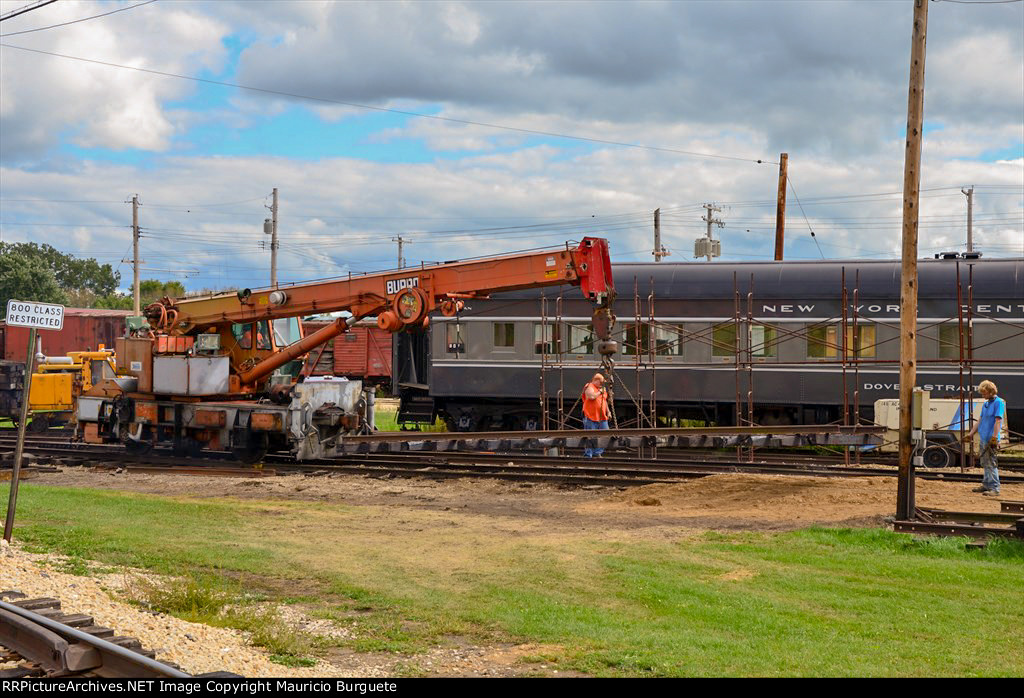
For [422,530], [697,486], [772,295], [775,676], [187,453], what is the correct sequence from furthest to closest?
[772,295] → [187,453] → [697,486] → [422,530] → [775,676]

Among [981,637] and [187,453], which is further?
[187,453]

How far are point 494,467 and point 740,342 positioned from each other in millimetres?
7034

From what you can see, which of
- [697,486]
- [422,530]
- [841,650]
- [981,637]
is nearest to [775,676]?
[841,650]

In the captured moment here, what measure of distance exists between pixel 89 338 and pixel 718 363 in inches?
1117

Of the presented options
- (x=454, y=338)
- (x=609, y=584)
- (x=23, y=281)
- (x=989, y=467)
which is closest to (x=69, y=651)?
(x=609, y=584)

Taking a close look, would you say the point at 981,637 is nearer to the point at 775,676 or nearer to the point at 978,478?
the point at 775,676

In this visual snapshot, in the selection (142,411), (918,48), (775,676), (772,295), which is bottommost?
(775,676)

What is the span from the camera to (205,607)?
854cm

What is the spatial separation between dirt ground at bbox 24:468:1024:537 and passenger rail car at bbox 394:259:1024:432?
5.47m

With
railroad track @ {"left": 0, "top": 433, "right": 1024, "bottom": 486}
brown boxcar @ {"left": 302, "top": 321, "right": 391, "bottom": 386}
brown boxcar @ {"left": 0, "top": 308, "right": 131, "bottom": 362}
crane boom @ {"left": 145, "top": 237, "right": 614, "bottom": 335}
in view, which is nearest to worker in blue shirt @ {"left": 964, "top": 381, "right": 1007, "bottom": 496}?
railroad track @ {"left": 0, "top": 433, "right": 1024, "bottom": 486}

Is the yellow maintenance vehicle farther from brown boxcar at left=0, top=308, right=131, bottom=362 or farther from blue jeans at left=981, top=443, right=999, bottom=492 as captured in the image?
blue jeans at left=981, top=443, right=999, bottom=492

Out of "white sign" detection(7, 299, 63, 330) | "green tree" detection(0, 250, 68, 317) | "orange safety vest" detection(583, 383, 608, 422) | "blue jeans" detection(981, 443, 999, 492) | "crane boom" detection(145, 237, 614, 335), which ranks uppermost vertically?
"green tree" detection(0, 250, 68, 317)

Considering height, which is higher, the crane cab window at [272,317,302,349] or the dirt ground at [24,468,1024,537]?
the crane cab window at [272,317,302,349]

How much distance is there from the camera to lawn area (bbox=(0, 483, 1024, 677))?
7684 mm
